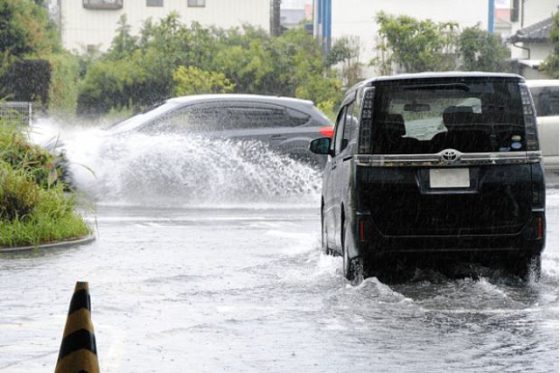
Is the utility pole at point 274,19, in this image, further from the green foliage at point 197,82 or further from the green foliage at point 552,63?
the green foliage at point 197,82

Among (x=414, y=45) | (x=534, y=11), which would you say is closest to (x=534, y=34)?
(x=414, y=45)

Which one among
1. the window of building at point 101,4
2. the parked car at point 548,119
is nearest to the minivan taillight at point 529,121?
the parked car at point 548,119

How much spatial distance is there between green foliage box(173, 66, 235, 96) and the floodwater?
30561 mm

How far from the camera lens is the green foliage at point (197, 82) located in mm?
49844

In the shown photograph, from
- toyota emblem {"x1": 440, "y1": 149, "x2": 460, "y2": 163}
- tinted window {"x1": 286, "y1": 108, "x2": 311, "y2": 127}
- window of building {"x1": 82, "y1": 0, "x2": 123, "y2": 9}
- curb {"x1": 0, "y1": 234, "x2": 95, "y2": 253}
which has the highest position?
window of building {"x1": 82, "y1": 0, "x2": 123, "y2": 9}

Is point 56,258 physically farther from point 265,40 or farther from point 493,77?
point 265,40

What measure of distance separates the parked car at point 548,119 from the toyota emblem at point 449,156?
54.5 ft

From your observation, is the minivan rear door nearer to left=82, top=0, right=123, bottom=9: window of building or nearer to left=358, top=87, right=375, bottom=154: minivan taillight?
left=358, top=87, right=375, bottom=154: minivan taillight

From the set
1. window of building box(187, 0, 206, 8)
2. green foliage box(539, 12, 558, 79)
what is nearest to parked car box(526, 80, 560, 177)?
green foliage box(539, 12, 558, 79)

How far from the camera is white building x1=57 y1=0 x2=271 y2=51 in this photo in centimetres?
8781

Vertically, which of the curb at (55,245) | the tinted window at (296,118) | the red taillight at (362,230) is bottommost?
the curb at (55,245)

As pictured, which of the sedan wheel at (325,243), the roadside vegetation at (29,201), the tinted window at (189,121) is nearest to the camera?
the sedan wheel at (325,243)

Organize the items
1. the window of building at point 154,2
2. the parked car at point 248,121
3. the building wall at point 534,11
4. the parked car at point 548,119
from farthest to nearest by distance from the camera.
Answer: the window of building at point 154,2
the building wall at point 534,11
the parked car at point 548,119
the parked car at point 248,121

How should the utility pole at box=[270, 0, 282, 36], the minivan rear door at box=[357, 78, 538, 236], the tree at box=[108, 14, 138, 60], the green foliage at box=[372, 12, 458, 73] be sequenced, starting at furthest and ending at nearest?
the utility pole at box=[270, 0, 282, 36] < the green foliage at box=[372, 12, 458, 73] < the tree at box=[108, 14, 138, 60] < the minivan rear door at box=[357, 78, 538, 236]
